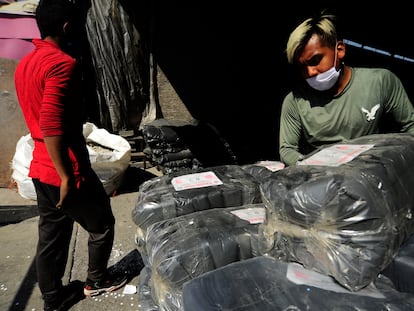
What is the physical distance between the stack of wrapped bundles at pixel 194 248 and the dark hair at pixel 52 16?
1.26 meters

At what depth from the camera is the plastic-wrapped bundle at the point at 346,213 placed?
1.08m

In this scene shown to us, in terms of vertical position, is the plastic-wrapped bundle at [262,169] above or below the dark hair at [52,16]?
below

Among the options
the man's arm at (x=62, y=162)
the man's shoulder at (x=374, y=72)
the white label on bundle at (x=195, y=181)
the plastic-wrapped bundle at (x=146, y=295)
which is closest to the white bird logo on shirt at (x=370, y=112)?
the man's shoulder at (x=374, y=72)

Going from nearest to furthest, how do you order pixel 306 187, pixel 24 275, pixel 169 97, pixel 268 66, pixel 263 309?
pixel 263 309 < pixel 306 187 < pixel 24 275 < pixel 169 97 < pixel 268 66

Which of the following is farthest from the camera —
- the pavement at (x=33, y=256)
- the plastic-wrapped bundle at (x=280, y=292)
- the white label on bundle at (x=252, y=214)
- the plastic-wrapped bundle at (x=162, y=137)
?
the plastic-wrapped bundle at (x=162, y=137)

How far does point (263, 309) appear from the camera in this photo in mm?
1044

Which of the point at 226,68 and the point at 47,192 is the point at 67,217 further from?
the point at 226,68

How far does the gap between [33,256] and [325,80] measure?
2868 mm

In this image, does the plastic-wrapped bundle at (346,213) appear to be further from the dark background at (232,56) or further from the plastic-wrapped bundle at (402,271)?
the dark background at (232,56)

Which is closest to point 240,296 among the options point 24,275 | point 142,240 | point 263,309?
point 263,309

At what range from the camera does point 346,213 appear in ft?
3.57

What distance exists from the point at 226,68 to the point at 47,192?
3783mm

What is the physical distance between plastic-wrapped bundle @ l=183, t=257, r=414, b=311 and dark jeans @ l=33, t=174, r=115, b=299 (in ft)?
3.90

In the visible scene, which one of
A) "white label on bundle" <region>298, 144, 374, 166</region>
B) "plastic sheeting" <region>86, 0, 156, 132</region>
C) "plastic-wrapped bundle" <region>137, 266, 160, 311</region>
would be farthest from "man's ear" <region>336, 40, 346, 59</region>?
"plastic sheeting" <region>86, 0, 156, 132</region>
